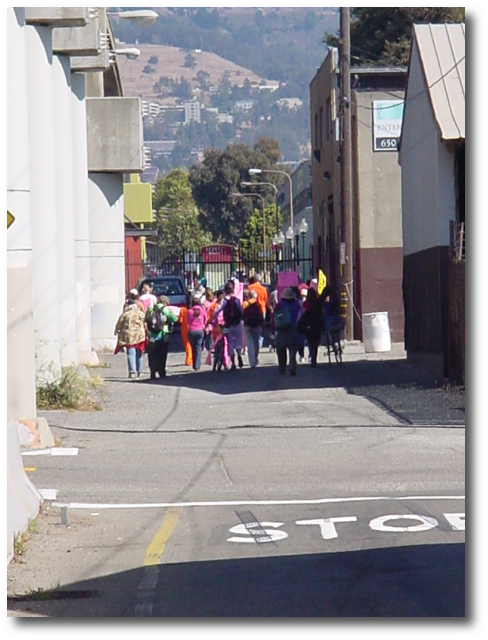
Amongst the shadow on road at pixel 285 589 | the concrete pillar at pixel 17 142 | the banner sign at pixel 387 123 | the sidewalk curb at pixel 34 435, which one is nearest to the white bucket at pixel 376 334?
the banner sign at pixel 387 123

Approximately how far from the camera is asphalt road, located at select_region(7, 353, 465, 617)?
23.2 feet

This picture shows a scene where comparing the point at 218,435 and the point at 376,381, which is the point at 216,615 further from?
the point at 376,381

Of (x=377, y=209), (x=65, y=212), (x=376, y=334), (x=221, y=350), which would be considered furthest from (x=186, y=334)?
(x=377, y=209)

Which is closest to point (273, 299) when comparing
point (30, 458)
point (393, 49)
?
point (30, 458)

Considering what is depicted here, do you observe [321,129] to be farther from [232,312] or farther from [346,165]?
[232,312]

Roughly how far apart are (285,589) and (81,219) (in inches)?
772

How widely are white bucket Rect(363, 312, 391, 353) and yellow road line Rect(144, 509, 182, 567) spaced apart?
16254 mm

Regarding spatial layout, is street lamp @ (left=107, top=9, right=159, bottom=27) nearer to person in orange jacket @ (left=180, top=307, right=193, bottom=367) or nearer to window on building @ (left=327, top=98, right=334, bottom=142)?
person in orange jacket @ (left=180, top=307, right=193, bottom=367)

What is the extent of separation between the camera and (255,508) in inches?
405

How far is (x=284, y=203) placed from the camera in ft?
277

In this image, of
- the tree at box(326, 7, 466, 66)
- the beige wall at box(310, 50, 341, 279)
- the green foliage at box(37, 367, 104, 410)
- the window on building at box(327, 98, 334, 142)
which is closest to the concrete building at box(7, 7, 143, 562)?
the green foliage at box(37, 367, 104, 410)

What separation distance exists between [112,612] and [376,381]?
13.8 meters

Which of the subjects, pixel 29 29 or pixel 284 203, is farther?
pixel 284 203

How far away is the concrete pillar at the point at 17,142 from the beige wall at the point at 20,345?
474 mm
